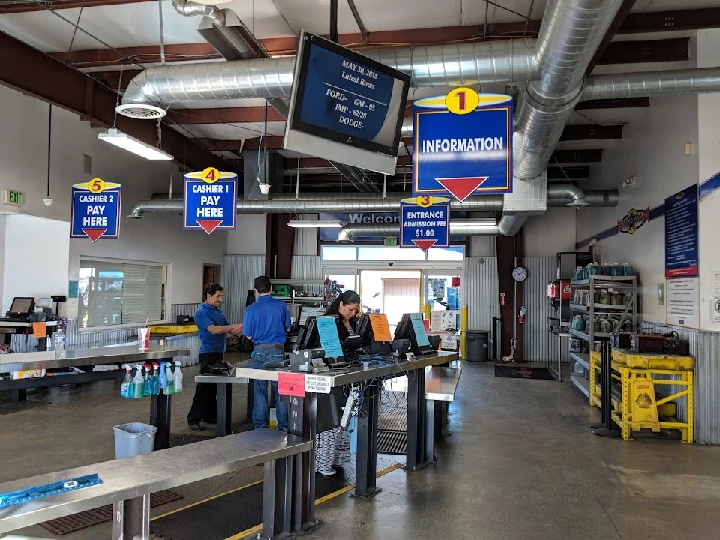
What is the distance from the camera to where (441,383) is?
5824 millimetres

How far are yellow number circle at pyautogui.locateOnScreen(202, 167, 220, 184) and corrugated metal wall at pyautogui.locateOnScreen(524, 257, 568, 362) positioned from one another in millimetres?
8746

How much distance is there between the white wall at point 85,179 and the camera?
7754 millimetres

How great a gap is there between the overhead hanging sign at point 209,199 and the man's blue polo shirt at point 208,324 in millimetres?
1878

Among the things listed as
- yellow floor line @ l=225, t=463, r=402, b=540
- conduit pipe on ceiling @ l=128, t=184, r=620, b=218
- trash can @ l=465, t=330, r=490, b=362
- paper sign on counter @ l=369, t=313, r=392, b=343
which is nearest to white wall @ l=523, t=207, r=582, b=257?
trash can @ l=465, t=330, r=490, b=362

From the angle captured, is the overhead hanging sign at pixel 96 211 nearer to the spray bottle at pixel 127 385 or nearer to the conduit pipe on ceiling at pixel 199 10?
the spray bottle at pixel 127 385

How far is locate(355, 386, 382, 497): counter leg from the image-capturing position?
434 cm

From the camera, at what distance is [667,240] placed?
7.03 metres

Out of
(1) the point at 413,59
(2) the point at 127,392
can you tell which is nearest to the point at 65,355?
(2) the point at 127,392

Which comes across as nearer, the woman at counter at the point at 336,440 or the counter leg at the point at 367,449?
the counter leg at the point at 367,449

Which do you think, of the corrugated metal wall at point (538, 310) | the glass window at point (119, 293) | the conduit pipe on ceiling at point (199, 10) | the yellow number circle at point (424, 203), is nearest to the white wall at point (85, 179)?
the glass window at point (119, 293)

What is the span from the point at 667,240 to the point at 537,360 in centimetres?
712

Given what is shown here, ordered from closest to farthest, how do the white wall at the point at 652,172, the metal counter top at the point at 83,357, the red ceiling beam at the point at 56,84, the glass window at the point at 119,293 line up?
the metal counter top at the point at 83,357 < the red ceiling beam at the point at 56,84 < the white wall at the point at 652,172 < the glass window at the point at 119,293

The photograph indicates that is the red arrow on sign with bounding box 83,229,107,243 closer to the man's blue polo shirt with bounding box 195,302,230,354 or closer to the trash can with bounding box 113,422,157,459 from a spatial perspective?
the man's blue polo shirt with bounding box 195,302,230,354

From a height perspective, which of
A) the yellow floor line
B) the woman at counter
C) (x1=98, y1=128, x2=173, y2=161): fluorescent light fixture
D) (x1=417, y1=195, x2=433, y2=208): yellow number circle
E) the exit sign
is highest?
(x1=98, y1=128, x2=173, y2=161): fluorescent light fixture
